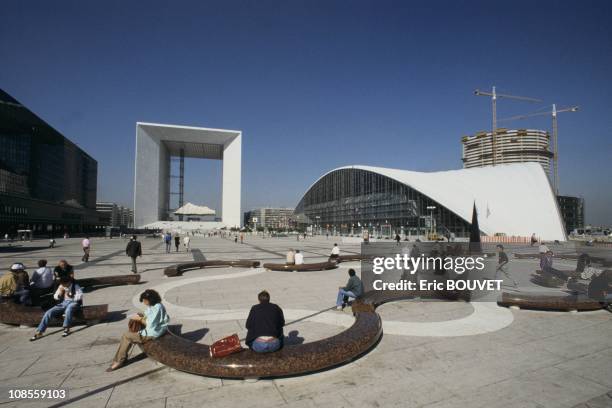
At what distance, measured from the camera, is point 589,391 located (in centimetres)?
422

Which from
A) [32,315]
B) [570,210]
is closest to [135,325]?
[32,315]

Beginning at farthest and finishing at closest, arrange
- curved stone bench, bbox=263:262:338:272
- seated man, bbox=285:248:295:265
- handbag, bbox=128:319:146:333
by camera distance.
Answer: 1. seated man, bbox=285:248:295:265
2. curved stone bench, bbox=263:262:338:272
3. handbag, bbox=128:319:146:333

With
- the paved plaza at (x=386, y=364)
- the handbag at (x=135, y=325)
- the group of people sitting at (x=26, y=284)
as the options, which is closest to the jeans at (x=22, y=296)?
the group of people sitting at (x=26, y=284)

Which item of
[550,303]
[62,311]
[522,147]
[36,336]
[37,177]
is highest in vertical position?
[522,147]

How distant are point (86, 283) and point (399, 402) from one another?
1075 cm

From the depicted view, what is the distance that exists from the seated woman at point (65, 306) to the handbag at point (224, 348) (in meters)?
3.88

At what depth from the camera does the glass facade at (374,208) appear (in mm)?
50250

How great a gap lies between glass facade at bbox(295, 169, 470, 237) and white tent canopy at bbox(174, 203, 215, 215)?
2791cm

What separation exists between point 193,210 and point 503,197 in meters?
74.0

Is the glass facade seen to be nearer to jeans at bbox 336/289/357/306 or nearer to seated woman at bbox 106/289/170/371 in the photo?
jeans at bbox 336/289/357/306

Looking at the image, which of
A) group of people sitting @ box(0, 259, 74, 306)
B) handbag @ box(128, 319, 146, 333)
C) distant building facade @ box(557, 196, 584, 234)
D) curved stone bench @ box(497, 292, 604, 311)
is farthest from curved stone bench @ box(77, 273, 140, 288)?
distant building facade @ box(557, 196, 584, 234)

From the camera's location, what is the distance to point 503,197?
162 ft

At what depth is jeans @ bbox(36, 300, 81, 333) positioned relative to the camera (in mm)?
6287

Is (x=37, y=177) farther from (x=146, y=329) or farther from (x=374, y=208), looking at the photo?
(x=146, y=329)
